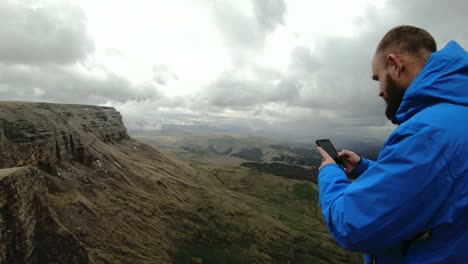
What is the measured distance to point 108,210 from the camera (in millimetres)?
84812

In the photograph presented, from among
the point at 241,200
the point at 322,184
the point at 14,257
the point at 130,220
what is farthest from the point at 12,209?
the point at 241,200

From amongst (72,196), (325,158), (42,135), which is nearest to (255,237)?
(72,196)

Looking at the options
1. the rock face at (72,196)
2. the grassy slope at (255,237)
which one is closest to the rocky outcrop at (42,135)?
the rock face at (72,196)

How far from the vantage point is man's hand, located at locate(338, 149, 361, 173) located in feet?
18.3

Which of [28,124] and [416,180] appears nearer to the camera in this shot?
[416,180]

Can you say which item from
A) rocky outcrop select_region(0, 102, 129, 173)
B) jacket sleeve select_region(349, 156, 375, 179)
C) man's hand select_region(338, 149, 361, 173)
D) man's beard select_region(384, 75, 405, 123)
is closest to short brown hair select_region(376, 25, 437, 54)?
man's beard select_region(384, 75, 405, 123)

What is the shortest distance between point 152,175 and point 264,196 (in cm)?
8268

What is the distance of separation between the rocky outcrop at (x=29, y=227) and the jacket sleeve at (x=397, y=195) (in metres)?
37.5

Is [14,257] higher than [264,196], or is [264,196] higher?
[14,257]

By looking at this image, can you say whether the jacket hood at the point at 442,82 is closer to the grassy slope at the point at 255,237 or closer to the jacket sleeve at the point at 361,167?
the jacket sleeve at the point at 361,167

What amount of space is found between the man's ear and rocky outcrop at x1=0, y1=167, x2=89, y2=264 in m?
37.7

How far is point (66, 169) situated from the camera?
93.5m

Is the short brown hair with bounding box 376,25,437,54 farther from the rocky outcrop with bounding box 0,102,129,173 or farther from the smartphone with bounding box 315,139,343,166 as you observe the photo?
the rocky outcrop with bounding box 0,102,129,173

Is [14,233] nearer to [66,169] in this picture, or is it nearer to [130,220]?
[130,220]
